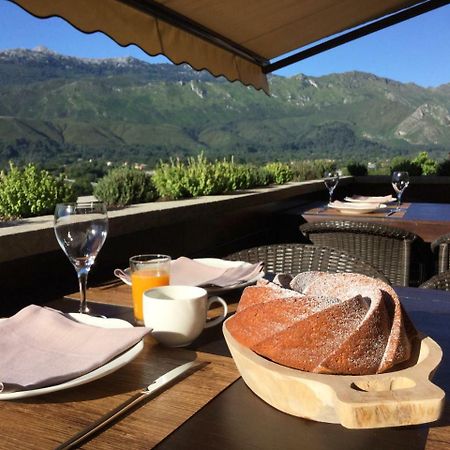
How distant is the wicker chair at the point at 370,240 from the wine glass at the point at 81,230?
1600 mm

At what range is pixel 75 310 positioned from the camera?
1.25 meters

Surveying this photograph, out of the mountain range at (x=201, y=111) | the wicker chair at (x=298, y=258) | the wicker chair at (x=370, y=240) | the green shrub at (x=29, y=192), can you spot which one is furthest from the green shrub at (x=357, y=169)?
the mountain range at (x=201, y=111)

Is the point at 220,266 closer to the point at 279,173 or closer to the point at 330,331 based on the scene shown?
the point at 330,331

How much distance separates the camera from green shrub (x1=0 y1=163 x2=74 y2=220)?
9.22ft

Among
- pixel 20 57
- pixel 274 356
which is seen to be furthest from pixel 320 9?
pixel 20 57

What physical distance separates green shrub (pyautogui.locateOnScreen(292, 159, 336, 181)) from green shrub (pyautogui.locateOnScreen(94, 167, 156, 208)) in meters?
3.87

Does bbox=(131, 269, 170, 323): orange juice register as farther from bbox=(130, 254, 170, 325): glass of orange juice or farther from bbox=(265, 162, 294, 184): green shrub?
bbox=(265, 162, 294, 184): green shrub

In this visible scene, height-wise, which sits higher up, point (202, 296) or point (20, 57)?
point (20, 57)

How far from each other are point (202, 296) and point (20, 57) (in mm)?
122111

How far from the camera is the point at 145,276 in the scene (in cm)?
118

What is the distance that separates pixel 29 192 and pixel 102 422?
2.41m

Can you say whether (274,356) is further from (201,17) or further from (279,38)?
(279,38)

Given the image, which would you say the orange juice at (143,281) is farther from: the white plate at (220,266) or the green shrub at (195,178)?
the green shrub at (195,178)

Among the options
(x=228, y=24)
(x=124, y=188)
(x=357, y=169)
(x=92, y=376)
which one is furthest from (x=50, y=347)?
(x=357, y=169)
